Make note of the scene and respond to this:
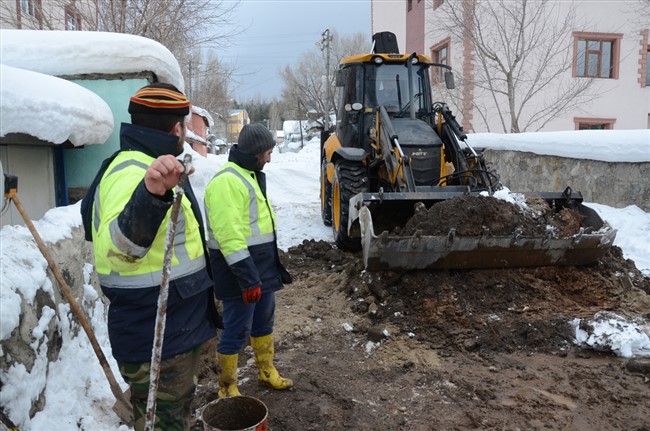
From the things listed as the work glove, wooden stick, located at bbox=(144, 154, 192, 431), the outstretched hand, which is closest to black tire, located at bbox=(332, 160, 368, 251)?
the work glove

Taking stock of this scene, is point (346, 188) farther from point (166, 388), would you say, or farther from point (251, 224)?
point (166, 388)

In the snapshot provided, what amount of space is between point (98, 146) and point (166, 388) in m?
4.81

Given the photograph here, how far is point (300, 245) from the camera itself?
7898mm

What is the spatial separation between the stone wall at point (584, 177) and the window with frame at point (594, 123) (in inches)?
376

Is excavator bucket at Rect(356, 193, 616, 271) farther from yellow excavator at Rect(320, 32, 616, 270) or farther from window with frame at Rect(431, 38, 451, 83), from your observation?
window with frame at Rect(431, 38, 451, 83)

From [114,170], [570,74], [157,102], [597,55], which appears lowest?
[114,170]

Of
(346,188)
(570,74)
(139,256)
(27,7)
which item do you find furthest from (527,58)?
(139,256)

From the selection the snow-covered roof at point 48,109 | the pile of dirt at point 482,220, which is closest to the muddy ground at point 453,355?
the pile of dirt at point 482,220

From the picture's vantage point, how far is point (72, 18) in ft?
36.9

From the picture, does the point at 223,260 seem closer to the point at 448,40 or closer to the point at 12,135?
the point at 12,135

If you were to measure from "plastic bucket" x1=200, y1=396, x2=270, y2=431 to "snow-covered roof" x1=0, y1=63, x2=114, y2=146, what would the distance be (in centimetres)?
261

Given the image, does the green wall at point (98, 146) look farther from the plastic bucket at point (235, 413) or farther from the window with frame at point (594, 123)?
the window with frame at point (594, 123)

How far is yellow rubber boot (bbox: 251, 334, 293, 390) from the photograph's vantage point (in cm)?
371

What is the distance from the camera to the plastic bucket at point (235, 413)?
288 centimetres
